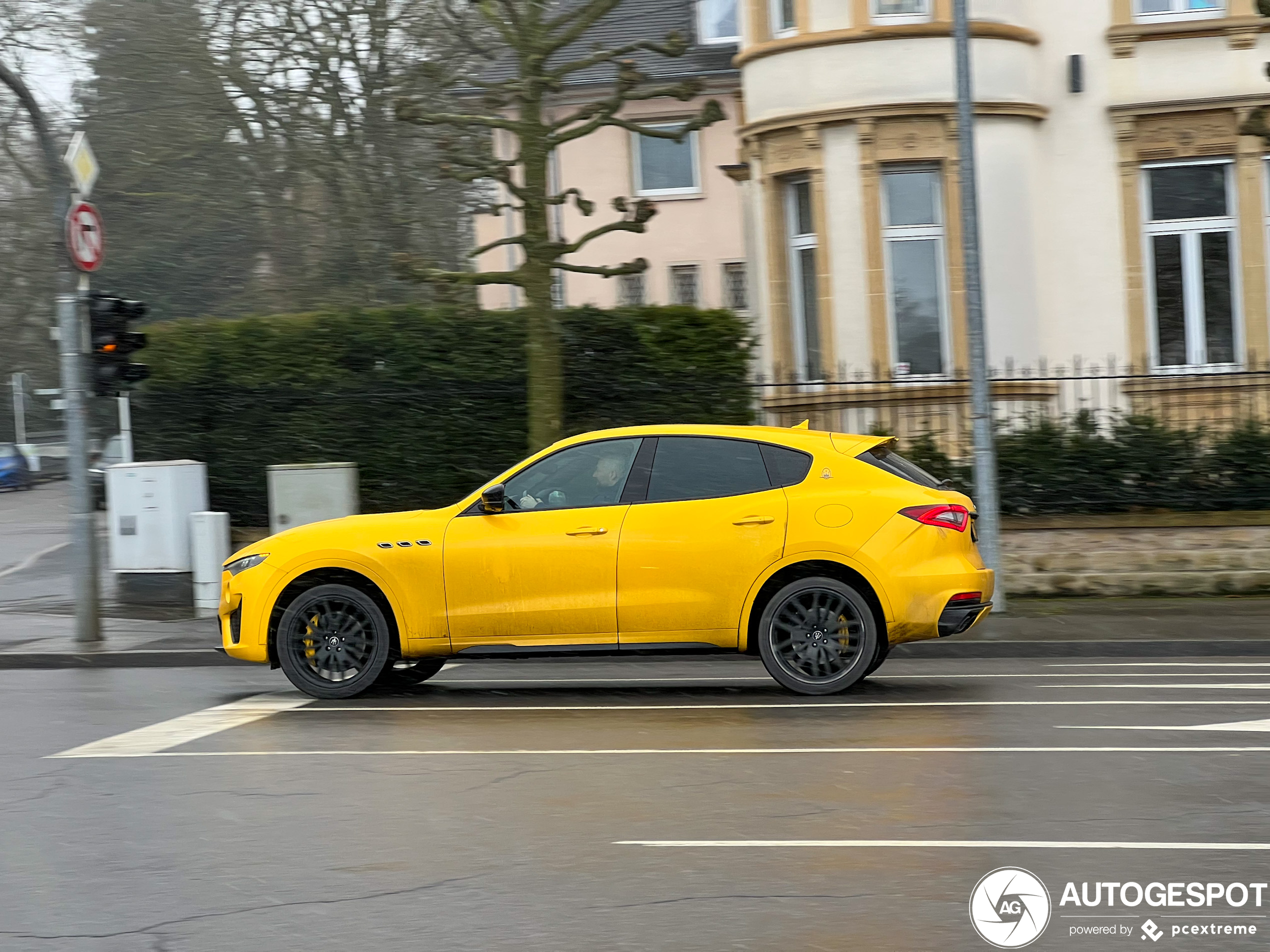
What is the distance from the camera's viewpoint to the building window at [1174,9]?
18250 millimetres

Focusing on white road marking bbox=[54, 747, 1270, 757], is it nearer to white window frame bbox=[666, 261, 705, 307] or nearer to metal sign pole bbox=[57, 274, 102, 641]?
metal sign pole bbox=[57, 274, 102, 641]

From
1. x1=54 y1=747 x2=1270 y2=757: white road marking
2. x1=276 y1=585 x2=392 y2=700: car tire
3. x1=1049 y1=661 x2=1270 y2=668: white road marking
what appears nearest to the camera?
x1=54 y1=747 x2=1270 y2=757: white road marking

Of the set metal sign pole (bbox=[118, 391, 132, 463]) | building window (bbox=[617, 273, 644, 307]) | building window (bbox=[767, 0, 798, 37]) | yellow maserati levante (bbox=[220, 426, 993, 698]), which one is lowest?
yellow maserati levante (bbox=[220, 426, 993, 698])

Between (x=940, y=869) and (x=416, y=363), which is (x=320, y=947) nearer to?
(x=940, y=869)

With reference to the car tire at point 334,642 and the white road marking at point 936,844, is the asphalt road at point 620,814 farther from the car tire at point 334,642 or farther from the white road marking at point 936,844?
the car tire at point 334,642

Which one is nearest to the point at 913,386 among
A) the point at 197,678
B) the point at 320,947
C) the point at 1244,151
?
the point at 1244,151

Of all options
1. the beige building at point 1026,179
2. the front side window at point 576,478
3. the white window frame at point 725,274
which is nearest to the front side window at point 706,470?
the front side window at point 576,478

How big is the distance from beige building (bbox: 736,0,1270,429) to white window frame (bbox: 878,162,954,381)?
0.09ft

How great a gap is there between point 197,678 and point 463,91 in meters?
22.4

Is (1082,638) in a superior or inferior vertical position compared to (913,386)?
inferior

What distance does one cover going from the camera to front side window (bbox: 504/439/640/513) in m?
10.0

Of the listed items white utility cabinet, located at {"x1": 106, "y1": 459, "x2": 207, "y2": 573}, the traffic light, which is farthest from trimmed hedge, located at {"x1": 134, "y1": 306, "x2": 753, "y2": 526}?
the traffic light

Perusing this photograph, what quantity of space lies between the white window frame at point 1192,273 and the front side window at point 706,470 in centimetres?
999

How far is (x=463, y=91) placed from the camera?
32.3m
